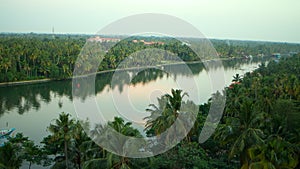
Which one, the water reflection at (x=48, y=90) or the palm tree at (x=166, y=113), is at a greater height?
the palm tree at (x=166, y=113)

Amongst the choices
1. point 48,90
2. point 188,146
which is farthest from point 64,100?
point 188,146

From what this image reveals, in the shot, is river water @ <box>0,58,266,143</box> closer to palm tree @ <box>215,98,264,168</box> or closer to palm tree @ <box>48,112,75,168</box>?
palm tree @ <box>48,112,75,168</box>

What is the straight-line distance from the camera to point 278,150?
654 cm

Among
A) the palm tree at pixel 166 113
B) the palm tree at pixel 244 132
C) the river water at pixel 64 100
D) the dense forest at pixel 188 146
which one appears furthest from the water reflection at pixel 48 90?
the palm tree at pixel 244 132

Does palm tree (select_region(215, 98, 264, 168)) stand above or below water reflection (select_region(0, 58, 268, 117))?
above

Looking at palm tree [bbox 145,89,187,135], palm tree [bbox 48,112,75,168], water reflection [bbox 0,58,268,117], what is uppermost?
palm tree [bbox 145,89,187,135]

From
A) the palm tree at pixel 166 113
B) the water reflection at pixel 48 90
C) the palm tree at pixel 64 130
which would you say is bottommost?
the water reflection at pixel 48 90

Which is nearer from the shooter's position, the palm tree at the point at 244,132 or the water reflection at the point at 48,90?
the palm tree at the point at 244,132

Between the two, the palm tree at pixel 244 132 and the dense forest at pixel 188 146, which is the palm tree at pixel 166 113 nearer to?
the dense forest at pixel 188 146

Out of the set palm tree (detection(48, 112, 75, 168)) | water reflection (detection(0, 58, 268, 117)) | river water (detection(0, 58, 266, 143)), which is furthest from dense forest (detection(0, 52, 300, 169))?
water reflection (detection(0, 58, 268, 117))

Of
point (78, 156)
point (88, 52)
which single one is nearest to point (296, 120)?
point (78, 156)

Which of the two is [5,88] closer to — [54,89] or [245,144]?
[54,89]

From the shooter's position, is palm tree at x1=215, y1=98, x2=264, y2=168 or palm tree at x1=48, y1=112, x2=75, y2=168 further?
palm tree at x1=48, y1=112, x2=75, y2=168

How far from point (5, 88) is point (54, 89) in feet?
13.0
